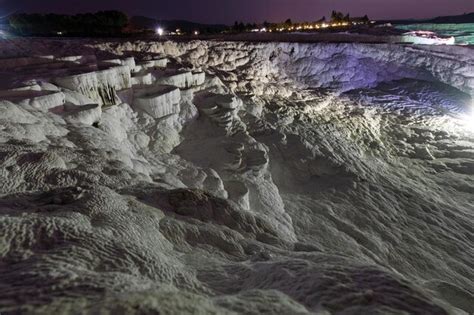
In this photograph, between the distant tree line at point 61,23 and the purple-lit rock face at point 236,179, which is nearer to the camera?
the purple-lit rock face at point 236,179

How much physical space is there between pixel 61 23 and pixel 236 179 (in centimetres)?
2456

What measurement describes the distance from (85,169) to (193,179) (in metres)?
3.02

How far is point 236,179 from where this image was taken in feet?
30.2

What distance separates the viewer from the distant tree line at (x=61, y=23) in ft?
82.2

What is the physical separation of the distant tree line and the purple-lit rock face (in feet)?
43.3

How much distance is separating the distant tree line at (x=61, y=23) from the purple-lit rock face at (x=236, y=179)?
13193 millimetres

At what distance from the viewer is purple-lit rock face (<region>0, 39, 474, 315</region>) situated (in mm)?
2926

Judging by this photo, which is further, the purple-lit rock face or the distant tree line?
the distant tree line

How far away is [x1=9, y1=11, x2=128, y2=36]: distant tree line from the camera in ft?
82.2

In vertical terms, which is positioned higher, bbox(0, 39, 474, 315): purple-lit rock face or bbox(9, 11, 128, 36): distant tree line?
bbox(9, 11, 128, 36): distant tree line

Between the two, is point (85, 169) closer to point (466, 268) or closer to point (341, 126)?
point (466, 268)

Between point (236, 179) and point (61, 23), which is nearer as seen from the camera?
point (236, 179)

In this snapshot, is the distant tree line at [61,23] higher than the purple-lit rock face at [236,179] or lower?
higher

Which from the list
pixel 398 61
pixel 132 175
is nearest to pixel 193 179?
pixel 132 175
